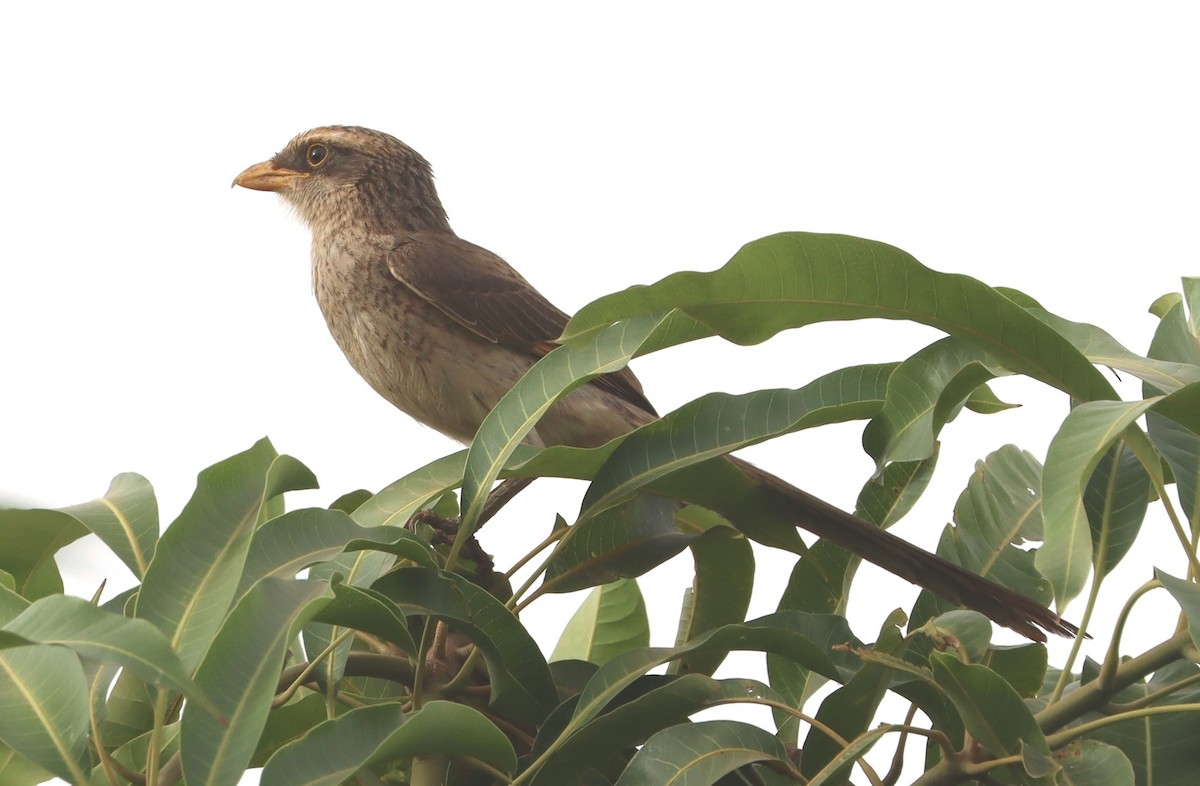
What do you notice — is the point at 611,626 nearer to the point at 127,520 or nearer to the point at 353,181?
the point at 127,520

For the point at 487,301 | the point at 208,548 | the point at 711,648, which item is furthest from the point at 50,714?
the point at 487,301

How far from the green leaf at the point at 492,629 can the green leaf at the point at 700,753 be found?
28 centimetres

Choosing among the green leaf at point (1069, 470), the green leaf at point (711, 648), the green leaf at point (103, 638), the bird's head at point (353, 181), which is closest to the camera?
the green leaf at point (103, 638)

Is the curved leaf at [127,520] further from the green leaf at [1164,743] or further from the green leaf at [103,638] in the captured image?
the green leaf at [1164,743]

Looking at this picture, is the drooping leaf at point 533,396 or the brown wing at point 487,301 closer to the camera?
A: the drooping leaf at point 533,396

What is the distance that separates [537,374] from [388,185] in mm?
3492

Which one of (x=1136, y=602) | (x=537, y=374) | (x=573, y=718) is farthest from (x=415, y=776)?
(x=1136, y=602)

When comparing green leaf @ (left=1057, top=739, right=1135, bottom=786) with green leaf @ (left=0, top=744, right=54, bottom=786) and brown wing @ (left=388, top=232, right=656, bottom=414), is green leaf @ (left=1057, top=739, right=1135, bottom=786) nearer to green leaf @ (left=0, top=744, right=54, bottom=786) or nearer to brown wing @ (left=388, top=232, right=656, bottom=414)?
green leaf @ (left=0, top=744, right=54, bottom=786)

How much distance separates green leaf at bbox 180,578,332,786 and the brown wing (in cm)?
279

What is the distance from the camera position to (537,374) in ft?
7.04

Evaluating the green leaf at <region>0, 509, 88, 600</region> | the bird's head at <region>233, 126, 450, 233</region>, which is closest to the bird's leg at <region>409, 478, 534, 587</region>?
the green leaf at <region>0, 509, 88, 600</region>

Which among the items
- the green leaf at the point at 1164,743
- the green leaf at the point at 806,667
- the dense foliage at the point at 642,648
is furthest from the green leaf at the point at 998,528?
the green leaf at the point at 1164,743

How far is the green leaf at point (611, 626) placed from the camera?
2840mm

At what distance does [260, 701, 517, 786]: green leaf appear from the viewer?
5.63 ft
